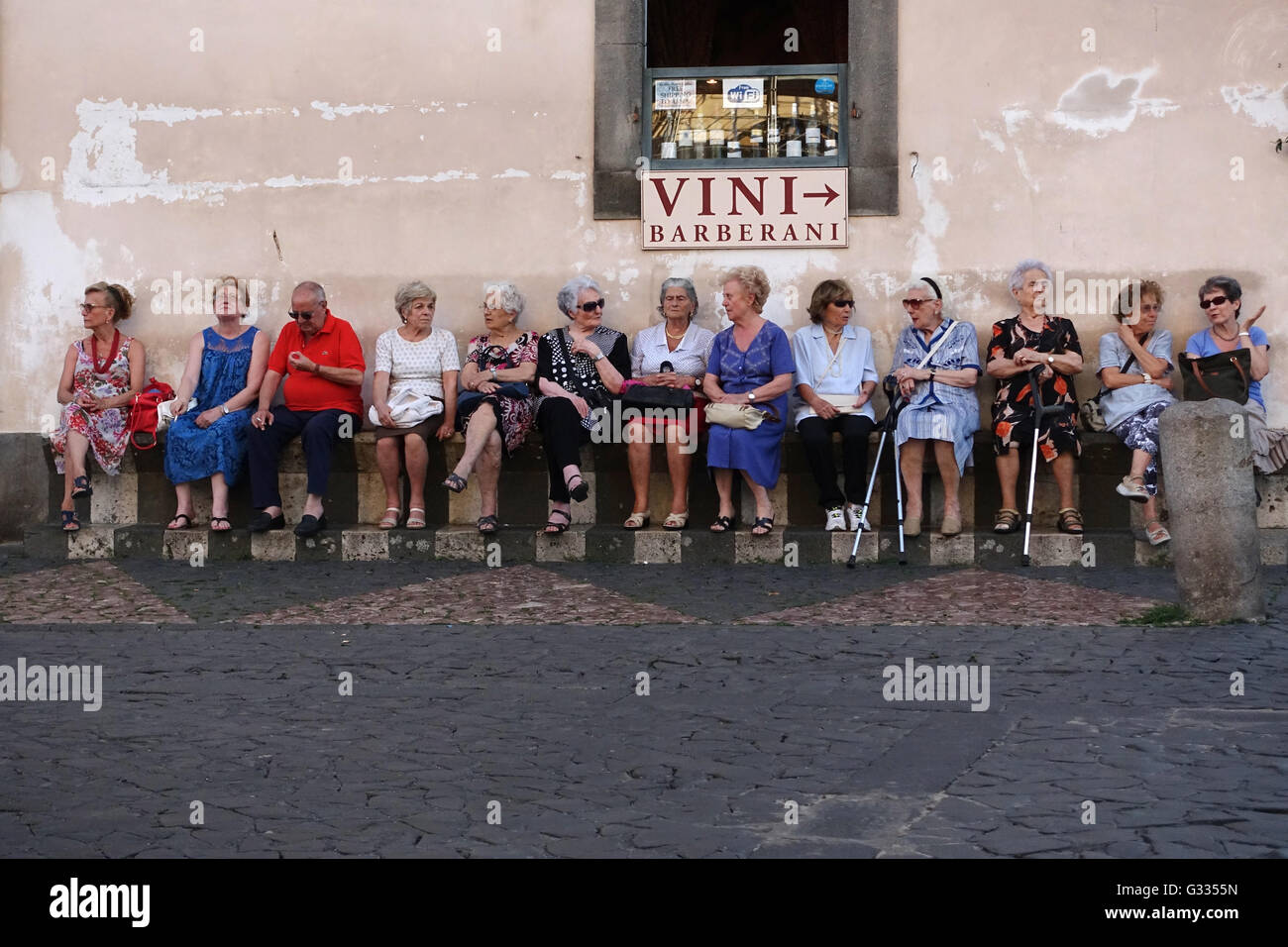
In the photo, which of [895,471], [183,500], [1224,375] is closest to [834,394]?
[895,471]

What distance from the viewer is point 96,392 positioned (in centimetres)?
1191

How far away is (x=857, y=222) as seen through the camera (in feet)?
38.5

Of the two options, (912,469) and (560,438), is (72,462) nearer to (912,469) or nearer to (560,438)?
(560,438)

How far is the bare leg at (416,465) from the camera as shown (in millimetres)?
11117

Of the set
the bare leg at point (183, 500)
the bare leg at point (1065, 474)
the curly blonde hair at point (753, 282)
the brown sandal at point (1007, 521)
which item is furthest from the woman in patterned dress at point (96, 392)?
the bare leg at point (1065, 474)

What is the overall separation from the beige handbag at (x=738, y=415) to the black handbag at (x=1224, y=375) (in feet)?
8.96

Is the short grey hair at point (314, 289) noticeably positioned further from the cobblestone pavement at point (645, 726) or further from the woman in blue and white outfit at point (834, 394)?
the woman in blue and white outfit at point (834, 394)

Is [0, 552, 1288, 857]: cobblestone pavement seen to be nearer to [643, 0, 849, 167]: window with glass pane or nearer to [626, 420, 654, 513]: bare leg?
[626, 420, 654, 513]: bare leg

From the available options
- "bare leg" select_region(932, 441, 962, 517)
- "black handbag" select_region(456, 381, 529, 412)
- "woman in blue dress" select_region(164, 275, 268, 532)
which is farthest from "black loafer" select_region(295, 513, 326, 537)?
"bare leg" select_region(932, 441, 962, 517)

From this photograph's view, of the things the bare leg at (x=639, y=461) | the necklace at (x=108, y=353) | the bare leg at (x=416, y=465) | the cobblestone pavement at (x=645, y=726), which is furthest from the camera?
the necklace at (x=108, y=353)

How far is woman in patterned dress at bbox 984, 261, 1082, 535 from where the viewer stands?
416 inches

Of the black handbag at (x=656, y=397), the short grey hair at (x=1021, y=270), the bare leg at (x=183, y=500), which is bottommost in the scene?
the bare leg at (x=183, y=500)

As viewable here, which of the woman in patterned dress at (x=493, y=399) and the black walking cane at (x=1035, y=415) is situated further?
the woman in patterned dress at (x=493, y=399)

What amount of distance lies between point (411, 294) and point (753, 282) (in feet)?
7.83
